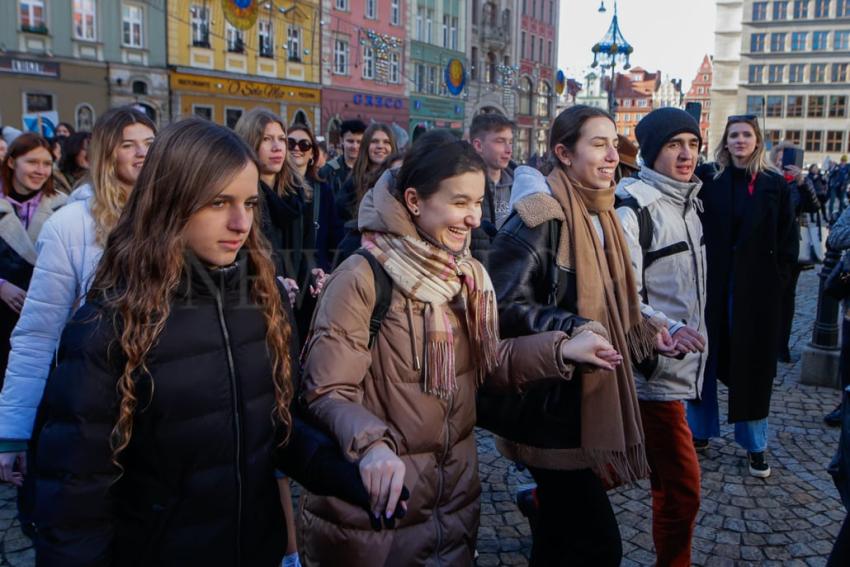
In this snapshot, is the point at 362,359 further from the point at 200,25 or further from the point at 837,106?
the point at 837,106

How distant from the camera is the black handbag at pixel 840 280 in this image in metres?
3.91

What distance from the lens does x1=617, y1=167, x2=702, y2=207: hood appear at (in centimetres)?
352

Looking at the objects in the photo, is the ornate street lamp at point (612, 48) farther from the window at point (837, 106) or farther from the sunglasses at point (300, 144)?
the window at point (837, 106)

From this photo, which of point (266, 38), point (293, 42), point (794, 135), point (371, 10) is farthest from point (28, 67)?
point (794, 135)

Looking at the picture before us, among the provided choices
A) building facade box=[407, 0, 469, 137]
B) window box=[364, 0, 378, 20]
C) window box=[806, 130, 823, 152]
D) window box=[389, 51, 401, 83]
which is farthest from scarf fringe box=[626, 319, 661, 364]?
window box=[806, 130, 823, 152]

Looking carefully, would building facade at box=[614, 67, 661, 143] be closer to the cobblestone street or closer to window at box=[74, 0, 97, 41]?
window at box=[74, 0, 97, 41]

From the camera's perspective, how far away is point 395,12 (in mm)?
38562

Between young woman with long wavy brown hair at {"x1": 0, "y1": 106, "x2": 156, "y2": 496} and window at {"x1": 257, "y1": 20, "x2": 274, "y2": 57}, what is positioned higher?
window at {"x1": 257, "y1": 20, "x2": 274, "y2": 57}

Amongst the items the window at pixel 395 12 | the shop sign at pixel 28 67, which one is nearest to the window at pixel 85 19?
the shop sign at pixel 28 67

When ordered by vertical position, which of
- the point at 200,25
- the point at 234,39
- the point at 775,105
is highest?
the point at 775,105

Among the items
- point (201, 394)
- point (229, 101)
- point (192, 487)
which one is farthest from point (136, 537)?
point (229, 101)

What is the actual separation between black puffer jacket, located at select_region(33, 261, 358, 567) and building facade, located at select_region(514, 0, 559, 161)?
5037 cm

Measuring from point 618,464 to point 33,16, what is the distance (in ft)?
83.8

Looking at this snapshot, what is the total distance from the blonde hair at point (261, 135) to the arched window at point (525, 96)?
5079 cm
